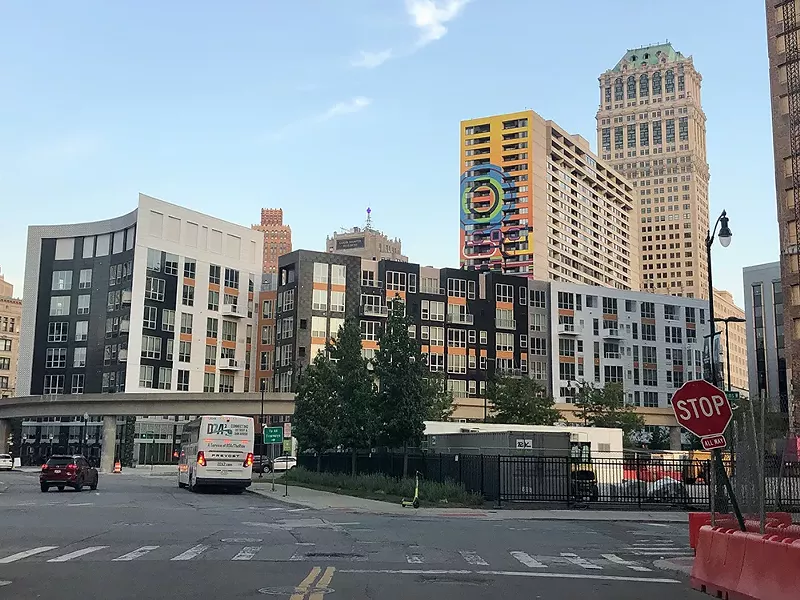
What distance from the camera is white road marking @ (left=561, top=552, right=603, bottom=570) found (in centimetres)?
1499

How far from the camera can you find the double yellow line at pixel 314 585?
1056 cm

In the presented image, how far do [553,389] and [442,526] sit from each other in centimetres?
9429

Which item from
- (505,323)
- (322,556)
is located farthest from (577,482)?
(505,323)

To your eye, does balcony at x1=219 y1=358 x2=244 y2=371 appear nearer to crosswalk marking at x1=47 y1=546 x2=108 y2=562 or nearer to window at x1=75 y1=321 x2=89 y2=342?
window at x1=75 y1=321 x2=89 y2=342

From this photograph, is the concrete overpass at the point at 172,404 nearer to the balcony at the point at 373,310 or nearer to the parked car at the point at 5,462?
the parked car at the point at 5,462

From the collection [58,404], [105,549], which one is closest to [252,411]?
[58,404]

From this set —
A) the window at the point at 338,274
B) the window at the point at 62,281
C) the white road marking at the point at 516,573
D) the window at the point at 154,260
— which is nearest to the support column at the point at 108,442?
the window at the point at 154,260

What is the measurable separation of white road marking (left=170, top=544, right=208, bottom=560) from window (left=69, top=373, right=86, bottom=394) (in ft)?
301

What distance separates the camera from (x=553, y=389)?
115 metres

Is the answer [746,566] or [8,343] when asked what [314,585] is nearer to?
[746,566]

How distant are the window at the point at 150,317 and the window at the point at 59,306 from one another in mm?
12503

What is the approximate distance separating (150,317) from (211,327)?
890 centimetres

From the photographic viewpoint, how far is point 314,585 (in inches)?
454

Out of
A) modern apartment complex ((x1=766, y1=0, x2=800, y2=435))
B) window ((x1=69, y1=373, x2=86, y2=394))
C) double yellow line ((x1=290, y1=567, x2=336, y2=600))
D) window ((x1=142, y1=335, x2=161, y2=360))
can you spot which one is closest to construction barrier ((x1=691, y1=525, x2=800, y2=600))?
double yellow line ((x1=290, y1=567, x2=336, y2=600))
